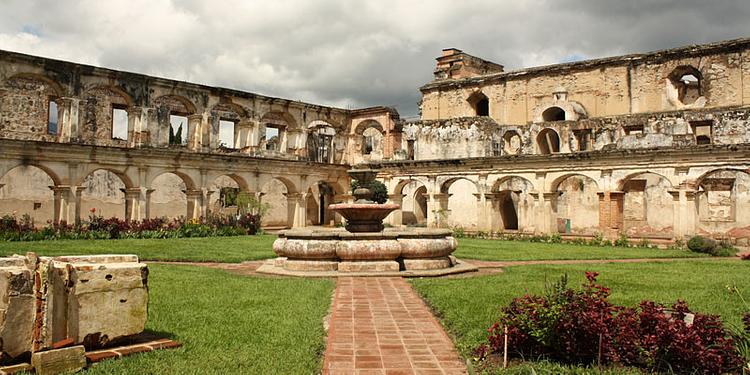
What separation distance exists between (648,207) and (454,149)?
982cm

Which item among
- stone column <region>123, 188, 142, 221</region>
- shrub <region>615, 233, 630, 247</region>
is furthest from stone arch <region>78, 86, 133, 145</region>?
shrub <region>615, 233, 630, 247</region>

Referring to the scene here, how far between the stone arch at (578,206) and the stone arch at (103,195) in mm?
22407

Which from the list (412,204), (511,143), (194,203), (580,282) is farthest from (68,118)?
(580,282)

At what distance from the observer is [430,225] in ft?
95.4

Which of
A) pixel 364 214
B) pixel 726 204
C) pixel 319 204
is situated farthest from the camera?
pixel 319 204

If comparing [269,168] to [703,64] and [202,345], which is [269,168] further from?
[202,345]

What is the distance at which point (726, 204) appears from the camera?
1091 inches

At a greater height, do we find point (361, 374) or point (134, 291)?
point (134, 291)

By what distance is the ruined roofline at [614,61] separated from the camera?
2684 cm

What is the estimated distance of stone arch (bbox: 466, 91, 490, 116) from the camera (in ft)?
112

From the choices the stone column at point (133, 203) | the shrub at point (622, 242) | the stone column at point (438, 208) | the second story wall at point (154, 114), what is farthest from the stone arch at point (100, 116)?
the shrub at point (622, 242)

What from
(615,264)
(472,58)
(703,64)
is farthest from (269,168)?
(703,64)

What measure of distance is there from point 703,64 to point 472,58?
548 inches

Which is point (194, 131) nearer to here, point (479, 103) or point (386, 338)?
point (479, 103)
